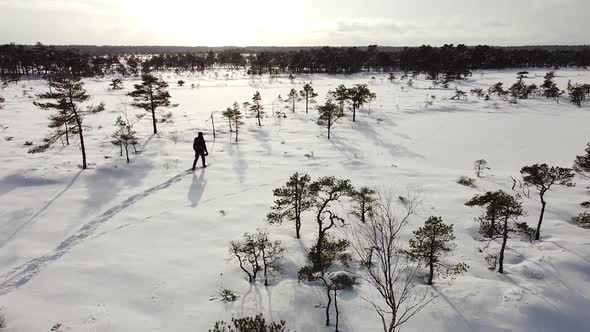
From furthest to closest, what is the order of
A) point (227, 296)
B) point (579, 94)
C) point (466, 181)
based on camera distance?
point (579, 94) → point (466, 181) → point (227, 296)

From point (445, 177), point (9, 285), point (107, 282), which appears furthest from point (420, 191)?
point (9, 285)

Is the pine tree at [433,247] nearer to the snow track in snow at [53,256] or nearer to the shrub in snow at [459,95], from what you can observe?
the snow track in snow at [53,256]

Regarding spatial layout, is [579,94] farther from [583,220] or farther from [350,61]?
[350,61]

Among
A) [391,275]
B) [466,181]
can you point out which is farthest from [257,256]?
[466,181]

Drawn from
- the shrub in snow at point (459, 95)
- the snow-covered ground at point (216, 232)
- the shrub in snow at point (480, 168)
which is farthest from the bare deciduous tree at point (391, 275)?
the shrub in snow at point (459, 95)

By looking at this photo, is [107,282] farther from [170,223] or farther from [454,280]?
[454,280]

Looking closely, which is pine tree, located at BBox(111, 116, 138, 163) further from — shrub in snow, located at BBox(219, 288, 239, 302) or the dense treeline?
the dense treeline
